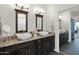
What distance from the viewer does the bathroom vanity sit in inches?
90.3

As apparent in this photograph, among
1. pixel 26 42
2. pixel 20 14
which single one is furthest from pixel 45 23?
pixel 26 42

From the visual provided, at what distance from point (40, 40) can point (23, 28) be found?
2.12 feet

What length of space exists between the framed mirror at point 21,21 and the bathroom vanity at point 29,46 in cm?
37

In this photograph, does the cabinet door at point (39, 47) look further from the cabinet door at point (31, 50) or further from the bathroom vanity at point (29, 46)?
the cabinet door at point (31, 50)

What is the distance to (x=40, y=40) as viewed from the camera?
3369mm

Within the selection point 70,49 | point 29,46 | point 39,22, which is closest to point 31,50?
point 29,46

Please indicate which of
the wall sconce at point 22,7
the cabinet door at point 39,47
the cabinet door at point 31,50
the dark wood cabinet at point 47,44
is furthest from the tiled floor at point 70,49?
the wall sconce at point 22,7

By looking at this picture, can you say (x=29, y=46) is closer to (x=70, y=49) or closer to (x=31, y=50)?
(x=31, y=50)

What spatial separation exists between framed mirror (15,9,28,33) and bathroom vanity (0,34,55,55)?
0.37m

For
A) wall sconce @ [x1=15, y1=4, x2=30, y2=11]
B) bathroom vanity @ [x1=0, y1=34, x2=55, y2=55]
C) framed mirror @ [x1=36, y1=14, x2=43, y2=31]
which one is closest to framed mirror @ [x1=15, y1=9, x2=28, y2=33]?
wall sconce @ [x1=15, y1=4, x2=30, y2=11]

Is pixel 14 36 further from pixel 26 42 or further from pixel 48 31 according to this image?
pixel 48 31
